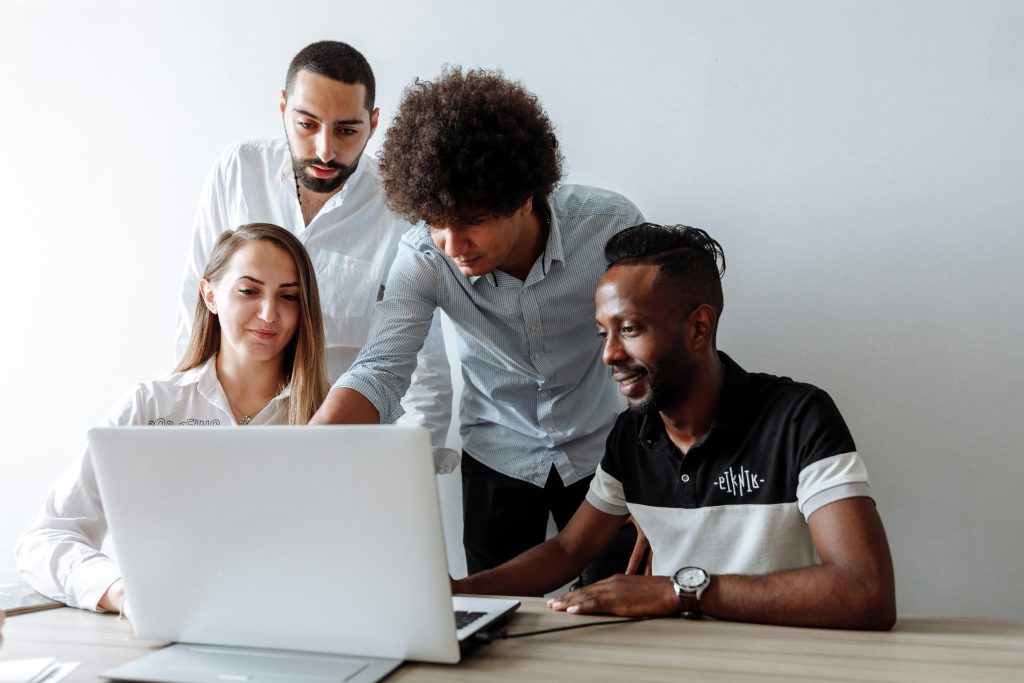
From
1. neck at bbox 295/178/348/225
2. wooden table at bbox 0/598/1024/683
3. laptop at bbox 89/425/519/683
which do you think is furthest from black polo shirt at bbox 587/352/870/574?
neck at bbox 295/178/348/225

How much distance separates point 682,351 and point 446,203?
0.49 m

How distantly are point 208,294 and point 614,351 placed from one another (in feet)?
3.17

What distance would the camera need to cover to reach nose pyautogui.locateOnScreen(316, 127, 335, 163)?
2104mm

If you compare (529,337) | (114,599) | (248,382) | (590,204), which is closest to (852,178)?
(590,204)

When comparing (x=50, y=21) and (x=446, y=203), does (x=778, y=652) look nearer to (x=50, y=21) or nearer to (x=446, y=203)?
(x=446, y=203)

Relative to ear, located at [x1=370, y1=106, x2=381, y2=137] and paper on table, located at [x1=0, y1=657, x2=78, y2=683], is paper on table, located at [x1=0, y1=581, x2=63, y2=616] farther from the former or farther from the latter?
ear, located at [x1=370, y1=106, x2=381, y2=137]

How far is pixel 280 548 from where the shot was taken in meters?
1.09

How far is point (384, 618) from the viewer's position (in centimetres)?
108

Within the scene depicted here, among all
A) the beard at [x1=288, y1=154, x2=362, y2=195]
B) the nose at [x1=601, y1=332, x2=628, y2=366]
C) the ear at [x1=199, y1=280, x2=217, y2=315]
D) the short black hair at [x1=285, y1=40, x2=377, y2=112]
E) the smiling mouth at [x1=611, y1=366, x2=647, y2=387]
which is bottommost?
the smiling mouth at [x1=611, y1=366, x2=647, y2=387]

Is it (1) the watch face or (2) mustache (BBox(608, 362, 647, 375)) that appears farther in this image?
(2) mustache (BBox(608, 362, 647, 375))

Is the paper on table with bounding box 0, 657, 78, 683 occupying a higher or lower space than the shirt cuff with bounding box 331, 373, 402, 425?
lower

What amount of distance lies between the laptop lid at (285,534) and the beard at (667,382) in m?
0.61

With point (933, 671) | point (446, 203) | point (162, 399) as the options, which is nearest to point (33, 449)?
point (162, 399)

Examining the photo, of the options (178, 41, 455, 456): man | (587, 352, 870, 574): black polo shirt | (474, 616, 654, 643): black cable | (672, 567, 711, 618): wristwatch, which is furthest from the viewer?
(178, 41, 455, 456): man
